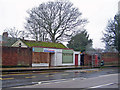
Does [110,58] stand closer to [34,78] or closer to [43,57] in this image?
[43,57]

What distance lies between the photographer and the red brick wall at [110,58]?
38.5m

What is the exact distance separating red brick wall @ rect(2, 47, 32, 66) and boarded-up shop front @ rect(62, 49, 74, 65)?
6.50m

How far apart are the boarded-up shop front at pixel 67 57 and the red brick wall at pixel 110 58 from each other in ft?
33.1

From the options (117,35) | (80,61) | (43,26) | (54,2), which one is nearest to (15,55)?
(80,61)

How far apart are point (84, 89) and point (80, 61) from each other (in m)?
23.9

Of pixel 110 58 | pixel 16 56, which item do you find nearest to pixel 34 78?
pixel 16 56

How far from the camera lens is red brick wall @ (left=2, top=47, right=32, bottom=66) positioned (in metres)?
22.1

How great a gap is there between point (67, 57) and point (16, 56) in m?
9.57

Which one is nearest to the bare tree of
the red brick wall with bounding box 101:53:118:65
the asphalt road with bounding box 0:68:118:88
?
the red brick wall with bounding box 101:53:118:65

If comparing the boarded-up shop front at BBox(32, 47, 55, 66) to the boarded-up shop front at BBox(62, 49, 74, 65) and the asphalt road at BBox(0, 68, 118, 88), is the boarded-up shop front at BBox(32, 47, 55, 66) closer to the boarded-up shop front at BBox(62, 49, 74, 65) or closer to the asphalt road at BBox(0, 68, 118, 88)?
the boarded-up shop front at BBox(62, 49, 74, 65)

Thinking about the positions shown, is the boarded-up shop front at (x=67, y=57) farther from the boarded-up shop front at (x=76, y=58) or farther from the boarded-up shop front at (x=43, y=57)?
the boarded-up shop front at (x=43, y=57)

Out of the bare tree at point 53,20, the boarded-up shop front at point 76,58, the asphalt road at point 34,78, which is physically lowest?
the asphalt road at point 34,78

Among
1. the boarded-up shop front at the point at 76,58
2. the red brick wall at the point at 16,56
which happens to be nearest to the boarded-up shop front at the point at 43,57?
the red brick wall at the point at 16,56

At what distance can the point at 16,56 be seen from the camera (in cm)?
2317
